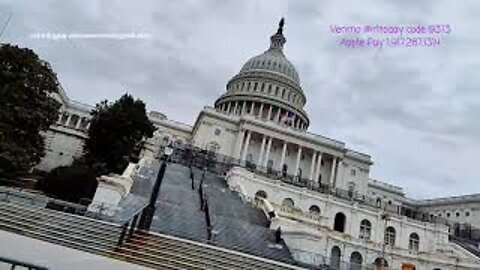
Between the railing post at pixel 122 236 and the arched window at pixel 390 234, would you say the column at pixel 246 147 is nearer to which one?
the arched window at pixel 390 234

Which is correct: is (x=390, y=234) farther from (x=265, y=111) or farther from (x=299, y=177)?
(x=265, y=111)

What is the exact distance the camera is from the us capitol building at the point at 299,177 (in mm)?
41531

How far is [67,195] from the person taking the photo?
3531 centimetres

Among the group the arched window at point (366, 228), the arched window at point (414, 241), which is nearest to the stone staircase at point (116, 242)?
the arched window at point (366, 228)

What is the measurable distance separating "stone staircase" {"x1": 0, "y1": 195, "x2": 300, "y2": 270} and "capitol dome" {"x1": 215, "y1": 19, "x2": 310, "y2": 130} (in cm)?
7435

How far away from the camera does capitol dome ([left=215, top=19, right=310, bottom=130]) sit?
3888 inches

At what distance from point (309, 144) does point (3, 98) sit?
2077 inches

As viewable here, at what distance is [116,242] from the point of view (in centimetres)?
1828

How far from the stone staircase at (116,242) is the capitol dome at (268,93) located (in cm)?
7435

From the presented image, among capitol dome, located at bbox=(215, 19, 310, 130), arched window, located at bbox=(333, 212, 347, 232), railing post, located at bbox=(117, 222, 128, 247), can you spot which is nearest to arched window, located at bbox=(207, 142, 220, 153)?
capitol dome, located at bbox=(215, 19, 310, 130)

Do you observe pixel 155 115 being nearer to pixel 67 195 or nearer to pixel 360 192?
pixel 360 192

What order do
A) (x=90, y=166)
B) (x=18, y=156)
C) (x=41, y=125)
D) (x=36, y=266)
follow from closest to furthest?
(x=36, y=266)
(x=18, y=156)
(x=41, y=125)
(x=90, y=166)

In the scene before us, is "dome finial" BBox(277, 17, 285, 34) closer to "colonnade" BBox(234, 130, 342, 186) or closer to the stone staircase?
"colonnade" BBox(234, 130, 342, 186)

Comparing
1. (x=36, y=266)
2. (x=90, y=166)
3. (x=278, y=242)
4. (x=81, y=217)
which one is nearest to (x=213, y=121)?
(x=90, y=166)
